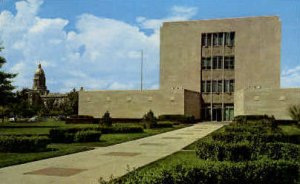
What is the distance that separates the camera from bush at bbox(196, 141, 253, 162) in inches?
504

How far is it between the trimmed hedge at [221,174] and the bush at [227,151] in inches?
129

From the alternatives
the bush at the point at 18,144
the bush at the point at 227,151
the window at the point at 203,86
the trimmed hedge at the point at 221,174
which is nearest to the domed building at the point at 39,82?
the window at the point at 203,86

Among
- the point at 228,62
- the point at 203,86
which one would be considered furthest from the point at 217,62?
the point at 203,86

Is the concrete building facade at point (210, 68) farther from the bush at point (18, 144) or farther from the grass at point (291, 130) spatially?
the bush at point (18, 144)

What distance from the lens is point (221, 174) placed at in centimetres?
821

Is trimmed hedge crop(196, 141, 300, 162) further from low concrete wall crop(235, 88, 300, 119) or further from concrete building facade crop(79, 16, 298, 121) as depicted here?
concrete building facade crop(79, 16, 298, 121)

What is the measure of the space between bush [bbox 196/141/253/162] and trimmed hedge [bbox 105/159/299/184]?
10.7 feet

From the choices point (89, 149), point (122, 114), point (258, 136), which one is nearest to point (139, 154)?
point (89, 149)

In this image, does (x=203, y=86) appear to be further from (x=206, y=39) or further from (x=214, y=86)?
(x=206, y=39)

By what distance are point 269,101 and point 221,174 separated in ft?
157

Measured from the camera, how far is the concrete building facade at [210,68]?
2473 inches

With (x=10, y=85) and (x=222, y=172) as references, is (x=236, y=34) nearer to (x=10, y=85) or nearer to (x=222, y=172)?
(x=10, y=85)

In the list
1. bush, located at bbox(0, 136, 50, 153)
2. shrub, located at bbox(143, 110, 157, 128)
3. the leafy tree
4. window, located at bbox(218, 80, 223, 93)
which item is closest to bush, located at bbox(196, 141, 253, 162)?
bush, located at bbox(0, 136, 50, 153)

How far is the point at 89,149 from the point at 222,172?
1171 cm
